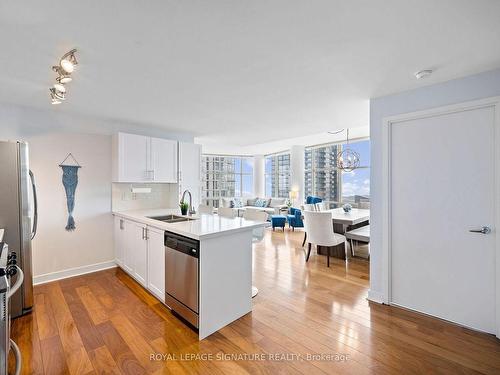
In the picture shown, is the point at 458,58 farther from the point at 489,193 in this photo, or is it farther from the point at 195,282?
the point at 195,282

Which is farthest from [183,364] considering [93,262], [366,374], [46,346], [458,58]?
[458,58]

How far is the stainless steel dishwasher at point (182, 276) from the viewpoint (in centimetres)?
222

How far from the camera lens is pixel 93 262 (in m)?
3.82

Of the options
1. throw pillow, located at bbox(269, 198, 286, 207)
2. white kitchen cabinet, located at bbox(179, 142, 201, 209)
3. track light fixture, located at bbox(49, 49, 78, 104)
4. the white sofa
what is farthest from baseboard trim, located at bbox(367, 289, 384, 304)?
throw pillow, located at bbox(269, 198, 286, 207)

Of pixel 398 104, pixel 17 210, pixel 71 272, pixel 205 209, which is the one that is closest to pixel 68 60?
pixel 17 210

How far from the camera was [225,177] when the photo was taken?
30.2 feet

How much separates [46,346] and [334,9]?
3.30 meters

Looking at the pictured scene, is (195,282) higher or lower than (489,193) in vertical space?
lower

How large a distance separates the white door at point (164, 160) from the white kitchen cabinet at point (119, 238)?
34.5 inches

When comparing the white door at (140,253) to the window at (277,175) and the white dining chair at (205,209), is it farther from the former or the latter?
the window at (277,175)

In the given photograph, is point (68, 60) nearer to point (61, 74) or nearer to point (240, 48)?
point (61, 74)

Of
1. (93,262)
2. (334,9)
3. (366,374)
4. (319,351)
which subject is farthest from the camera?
(93,262)

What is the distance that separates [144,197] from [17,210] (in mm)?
1905

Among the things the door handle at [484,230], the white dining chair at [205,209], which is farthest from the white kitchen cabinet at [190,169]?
the door handle at [484,230]
